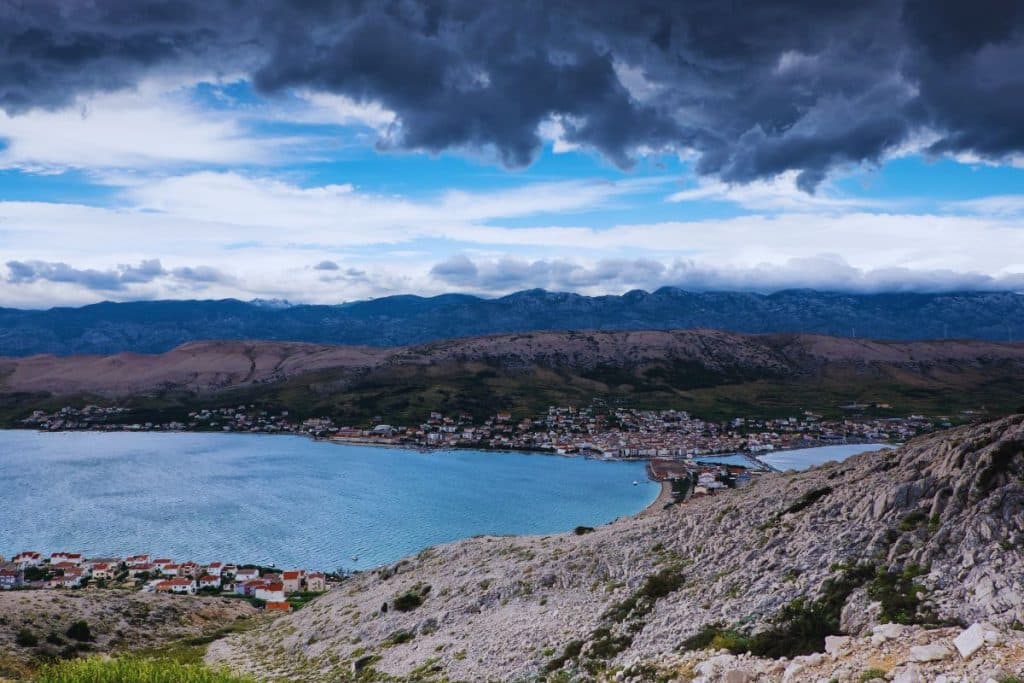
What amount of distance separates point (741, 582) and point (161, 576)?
94580mm

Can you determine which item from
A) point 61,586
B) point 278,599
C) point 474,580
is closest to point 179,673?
point 474,580

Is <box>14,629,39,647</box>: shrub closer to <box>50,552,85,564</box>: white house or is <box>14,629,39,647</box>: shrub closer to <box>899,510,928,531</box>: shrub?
<box>899,510,928,531</box>: shrub

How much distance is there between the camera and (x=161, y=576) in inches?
3706

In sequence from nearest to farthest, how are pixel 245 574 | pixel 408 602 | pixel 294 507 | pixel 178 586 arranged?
pixel 408 602, pixel 178 586, pixel 245 574, pixel 294 507

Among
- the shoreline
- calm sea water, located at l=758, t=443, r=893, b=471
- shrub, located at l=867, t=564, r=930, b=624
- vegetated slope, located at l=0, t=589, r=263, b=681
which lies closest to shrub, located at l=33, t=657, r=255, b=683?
vegetated slope, located at l=0, t=589, r=263, b=681

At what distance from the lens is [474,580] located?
40.4 metres

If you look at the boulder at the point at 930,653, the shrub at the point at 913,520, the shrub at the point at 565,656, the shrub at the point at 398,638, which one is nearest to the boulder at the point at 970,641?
the boulder at the point at 930,653

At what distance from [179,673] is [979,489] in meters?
30.2

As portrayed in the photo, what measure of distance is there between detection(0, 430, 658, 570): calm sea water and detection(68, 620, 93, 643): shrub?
62397mm

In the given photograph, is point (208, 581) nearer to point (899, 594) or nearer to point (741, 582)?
point (741, 582)

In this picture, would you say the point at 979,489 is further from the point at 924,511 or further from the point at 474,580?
the point at 474,580

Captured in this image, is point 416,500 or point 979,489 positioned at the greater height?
point 979,489

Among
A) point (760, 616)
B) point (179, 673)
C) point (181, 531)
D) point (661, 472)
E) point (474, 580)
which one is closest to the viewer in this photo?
point (760, 616)

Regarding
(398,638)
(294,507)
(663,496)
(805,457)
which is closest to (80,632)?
(398,638)
